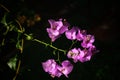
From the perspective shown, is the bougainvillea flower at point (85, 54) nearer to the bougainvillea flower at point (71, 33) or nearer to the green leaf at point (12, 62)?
the bougainvillea flower at point (71, 33)

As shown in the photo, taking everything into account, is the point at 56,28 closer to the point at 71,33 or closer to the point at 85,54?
the point at 71,33

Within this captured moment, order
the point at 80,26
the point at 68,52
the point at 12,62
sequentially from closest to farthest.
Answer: the point at 68,52, the point at 12,62, the point at 80,26

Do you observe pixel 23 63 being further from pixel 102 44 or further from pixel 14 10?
pixel 102 44

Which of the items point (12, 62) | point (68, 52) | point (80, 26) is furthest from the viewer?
point (80, 26)

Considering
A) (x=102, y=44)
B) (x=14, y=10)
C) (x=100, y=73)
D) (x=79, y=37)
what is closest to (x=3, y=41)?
(x=14, y=10)

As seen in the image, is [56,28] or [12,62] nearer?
[56,28]

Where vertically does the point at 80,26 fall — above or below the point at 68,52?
below

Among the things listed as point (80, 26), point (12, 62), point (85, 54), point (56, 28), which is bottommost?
point (80, 26)

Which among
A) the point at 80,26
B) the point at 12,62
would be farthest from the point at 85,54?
the point at 80,26

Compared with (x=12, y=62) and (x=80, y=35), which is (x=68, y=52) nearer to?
(x=80, y=35)

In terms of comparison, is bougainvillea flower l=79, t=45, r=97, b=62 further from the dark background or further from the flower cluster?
the dark background
